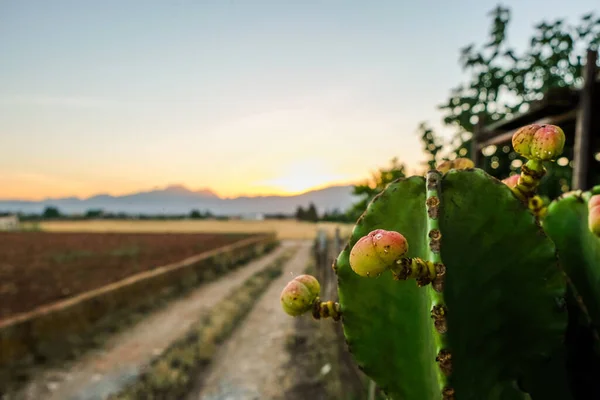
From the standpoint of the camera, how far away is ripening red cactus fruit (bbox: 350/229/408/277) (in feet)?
1.90

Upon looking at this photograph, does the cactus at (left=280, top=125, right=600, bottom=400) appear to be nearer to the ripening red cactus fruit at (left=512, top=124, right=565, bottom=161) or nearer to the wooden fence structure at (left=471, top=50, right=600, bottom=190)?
the ripening red cactus fruit at (left=512, top=124, right=565, bottom=161)

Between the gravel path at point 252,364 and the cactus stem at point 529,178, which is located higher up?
the cactus stem at point 529,178

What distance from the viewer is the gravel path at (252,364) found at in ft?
16.6

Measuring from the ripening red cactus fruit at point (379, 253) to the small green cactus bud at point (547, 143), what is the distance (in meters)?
0.23

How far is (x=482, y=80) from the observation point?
4.77 metres

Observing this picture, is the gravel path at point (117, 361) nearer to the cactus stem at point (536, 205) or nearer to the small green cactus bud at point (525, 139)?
the cactus stem at point (536, 205)

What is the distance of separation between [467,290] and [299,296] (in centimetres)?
26

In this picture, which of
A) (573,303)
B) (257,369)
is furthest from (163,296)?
(573,303)

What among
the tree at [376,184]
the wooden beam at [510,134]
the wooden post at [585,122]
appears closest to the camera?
the tree at [376,184]

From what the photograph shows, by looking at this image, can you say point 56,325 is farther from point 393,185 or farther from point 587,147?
point 393,185

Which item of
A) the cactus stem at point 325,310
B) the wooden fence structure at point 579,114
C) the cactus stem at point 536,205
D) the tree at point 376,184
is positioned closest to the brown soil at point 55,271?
the tree at point 376,184

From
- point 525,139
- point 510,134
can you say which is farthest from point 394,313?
point 510,134

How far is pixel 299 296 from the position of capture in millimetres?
809

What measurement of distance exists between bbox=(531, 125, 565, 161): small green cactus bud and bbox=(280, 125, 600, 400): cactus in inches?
2.2
